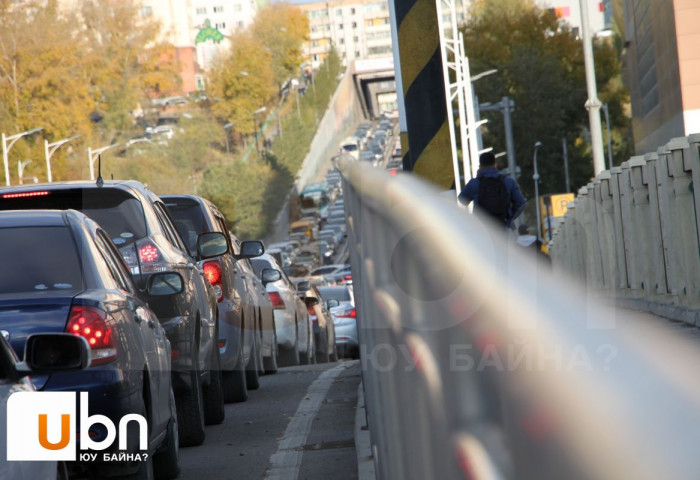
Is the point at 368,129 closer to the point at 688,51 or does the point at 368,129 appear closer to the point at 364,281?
the point at 688,51

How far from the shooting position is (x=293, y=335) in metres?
18.9

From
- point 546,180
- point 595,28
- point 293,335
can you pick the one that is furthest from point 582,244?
point 595,28

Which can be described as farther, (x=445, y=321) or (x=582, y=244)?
(x=582, y=244)

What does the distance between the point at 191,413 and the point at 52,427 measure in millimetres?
3983

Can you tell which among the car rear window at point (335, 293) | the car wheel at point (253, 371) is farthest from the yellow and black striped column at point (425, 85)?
the car rear window at point (335, 293)

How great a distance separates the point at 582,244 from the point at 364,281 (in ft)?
75.8

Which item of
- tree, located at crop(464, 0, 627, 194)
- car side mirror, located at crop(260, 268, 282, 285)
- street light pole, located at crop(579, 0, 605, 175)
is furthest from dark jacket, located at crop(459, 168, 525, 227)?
tree, located at crop(464, 0, 627, 194)

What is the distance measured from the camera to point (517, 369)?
142 cm

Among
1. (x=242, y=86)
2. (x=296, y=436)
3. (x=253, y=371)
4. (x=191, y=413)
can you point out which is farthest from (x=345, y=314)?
(x=242, y=86)

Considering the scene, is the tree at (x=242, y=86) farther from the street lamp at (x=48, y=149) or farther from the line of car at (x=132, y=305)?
the line of car at (x=132, y=305)

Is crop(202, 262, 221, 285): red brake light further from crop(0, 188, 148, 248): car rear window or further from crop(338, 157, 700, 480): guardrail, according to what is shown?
A: crop(338, 157, 700, 480): guardrail

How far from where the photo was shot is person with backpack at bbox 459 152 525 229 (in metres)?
12.6

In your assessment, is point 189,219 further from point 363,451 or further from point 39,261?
point 39,261

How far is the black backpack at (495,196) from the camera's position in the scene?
12570mm
